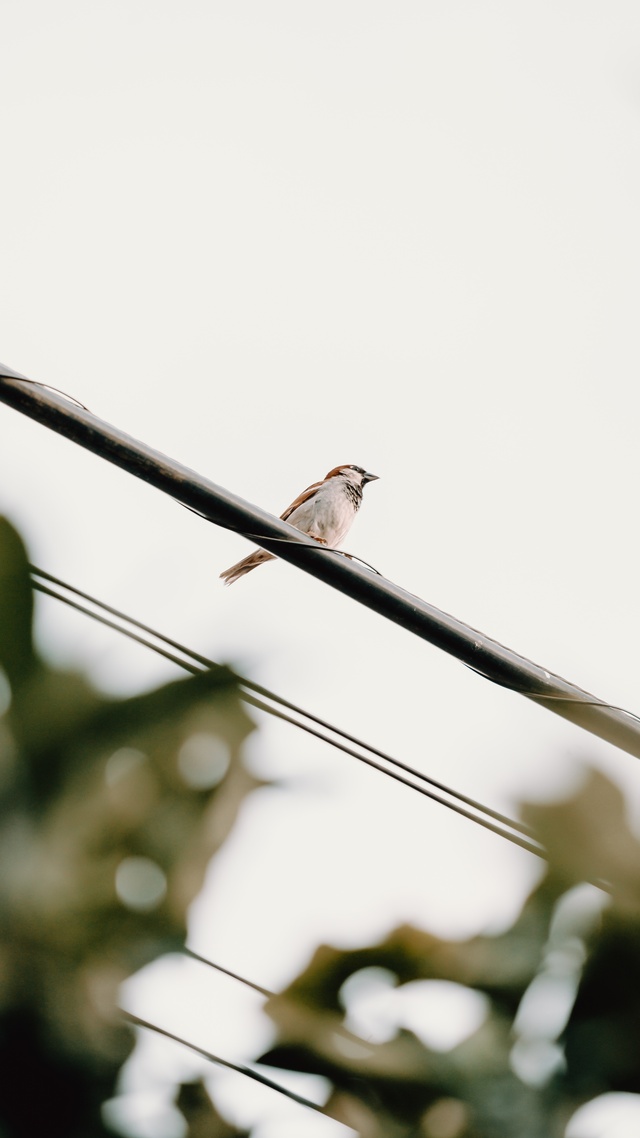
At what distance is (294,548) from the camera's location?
7.55 feet

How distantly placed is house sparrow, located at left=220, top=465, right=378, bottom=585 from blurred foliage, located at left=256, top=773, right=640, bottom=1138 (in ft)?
13.3

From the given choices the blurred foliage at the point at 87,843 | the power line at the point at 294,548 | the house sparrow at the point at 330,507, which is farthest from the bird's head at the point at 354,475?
the power line at the point at 294,548

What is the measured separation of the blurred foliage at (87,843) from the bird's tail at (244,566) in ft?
9.55

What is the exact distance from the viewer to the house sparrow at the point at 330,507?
679cm

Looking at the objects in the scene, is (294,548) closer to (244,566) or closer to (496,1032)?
(496,1032)

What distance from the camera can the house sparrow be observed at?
6793mm

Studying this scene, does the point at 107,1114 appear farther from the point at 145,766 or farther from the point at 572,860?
the point at 572,860

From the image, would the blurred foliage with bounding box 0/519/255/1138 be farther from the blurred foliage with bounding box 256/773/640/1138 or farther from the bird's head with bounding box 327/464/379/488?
the bird's head with bounding box 327/464/379/488

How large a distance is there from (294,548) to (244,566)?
3648 mm

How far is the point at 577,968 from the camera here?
2641 mm

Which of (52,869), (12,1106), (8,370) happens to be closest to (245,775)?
(52,869)

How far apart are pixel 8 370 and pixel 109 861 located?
1412 millimetres

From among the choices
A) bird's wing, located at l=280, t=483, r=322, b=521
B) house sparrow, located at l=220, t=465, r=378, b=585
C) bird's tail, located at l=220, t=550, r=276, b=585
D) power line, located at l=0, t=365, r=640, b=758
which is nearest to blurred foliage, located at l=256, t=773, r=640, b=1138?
power line, located at l=0, t=365, r=640, b=758

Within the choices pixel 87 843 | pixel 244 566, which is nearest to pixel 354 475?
pixel 244 566
